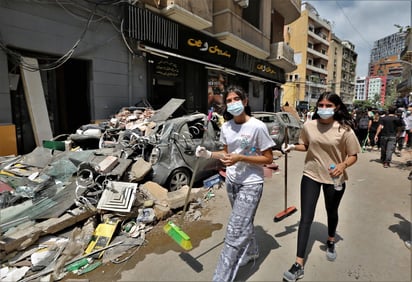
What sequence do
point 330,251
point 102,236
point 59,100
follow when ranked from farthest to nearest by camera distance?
point 59,100
point 102,236
point 330,251

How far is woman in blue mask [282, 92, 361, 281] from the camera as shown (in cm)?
253

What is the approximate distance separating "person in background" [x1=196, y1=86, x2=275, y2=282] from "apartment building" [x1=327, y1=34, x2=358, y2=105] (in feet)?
166

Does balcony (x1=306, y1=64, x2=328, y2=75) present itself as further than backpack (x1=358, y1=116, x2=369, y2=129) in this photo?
Yes

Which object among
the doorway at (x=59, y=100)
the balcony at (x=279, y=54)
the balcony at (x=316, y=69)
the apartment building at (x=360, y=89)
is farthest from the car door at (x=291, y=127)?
the apartment building at (x=360, y=89)

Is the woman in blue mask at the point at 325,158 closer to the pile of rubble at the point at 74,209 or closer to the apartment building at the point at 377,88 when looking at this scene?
the pile of rubble at the point at 74,209

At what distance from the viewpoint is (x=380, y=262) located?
279 centimetres

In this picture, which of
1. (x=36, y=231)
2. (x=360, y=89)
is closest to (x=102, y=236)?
(x=36, y=231)

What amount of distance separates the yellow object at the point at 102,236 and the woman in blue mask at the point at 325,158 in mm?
2242

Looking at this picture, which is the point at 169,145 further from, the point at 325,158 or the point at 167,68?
the point at 167,68

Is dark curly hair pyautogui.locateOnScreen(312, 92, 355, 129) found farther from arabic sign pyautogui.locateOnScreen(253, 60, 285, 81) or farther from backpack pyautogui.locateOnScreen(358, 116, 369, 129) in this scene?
arabic sign pyautogui.locateOnScreen(253, 60, 285, 81)

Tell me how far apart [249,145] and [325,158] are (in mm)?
910

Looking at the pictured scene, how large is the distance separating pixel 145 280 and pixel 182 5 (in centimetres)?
903

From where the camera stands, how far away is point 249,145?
239 centimetres

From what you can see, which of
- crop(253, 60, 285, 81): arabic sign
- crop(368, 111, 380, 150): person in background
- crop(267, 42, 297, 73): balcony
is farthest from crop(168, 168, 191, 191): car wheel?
crop(267, 42, 297, 73): balcony
